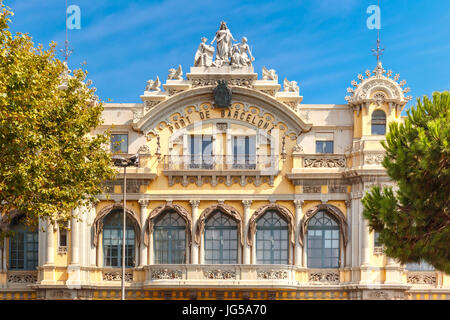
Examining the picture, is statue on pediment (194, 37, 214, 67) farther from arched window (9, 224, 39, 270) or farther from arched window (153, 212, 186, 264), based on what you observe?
arched window (9, 224, 39, 270)

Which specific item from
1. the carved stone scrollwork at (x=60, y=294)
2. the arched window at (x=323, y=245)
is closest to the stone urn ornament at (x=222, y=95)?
the arched window at (x=323, y=245)

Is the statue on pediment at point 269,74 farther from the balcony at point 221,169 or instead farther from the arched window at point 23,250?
the arched window at point 23,250

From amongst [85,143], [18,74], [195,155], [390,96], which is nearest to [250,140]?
[195,155]

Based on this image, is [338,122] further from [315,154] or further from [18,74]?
[18,74]

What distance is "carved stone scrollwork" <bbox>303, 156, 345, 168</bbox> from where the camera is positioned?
41.8 metres

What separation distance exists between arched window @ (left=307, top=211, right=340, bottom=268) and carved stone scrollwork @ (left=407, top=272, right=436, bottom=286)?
4230 mm

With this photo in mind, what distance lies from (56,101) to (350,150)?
18726 mm

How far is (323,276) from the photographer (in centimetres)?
4078

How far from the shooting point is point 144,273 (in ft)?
134

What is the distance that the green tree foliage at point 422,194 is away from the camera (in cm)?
2338

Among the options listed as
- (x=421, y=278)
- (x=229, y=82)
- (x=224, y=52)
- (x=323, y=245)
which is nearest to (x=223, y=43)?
(x=224, y=52)

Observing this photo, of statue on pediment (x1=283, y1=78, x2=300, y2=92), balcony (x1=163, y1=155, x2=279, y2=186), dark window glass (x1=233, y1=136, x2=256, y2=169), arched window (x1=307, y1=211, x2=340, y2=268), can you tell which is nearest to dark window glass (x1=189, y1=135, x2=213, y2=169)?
balcony (x1=163, y1=155, x2=279, y2=186)

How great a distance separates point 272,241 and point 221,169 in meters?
5.19

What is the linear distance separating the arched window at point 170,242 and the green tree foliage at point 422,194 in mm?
18520
